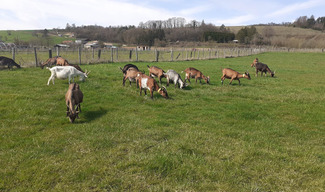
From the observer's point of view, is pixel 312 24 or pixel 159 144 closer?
pixel 159 144

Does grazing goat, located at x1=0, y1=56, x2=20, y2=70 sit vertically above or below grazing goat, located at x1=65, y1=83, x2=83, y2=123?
above

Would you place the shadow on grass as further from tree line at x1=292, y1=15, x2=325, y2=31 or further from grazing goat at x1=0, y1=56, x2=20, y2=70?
tree line at x1=292, y1=15, x2=325, y2=31

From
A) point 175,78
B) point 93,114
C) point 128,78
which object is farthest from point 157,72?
point 93,114

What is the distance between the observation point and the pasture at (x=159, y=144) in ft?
14.9

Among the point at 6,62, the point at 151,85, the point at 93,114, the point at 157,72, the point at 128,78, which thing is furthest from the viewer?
the point at 6,62

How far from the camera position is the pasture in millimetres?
4527

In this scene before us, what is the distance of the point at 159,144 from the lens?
6.20 m

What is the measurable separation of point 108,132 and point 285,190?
5130 millimetres

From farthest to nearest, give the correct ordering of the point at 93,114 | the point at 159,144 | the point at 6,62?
the point at 6,62, the point at 93,114, the point at 159,144

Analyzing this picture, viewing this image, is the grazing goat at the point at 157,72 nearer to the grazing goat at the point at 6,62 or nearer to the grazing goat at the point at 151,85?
the grazing goat at the point at 151,85

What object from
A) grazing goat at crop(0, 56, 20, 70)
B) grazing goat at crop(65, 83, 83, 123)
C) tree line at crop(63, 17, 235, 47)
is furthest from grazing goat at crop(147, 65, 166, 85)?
tree line at crop(63, 17, 235, 47)

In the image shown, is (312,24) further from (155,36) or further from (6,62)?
(6,62)

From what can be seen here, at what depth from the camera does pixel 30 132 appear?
6766 millimetres

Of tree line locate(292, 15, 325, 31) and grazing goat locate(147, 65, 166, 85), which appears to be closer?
grazing goat locate(147, 65, 166, 85)
